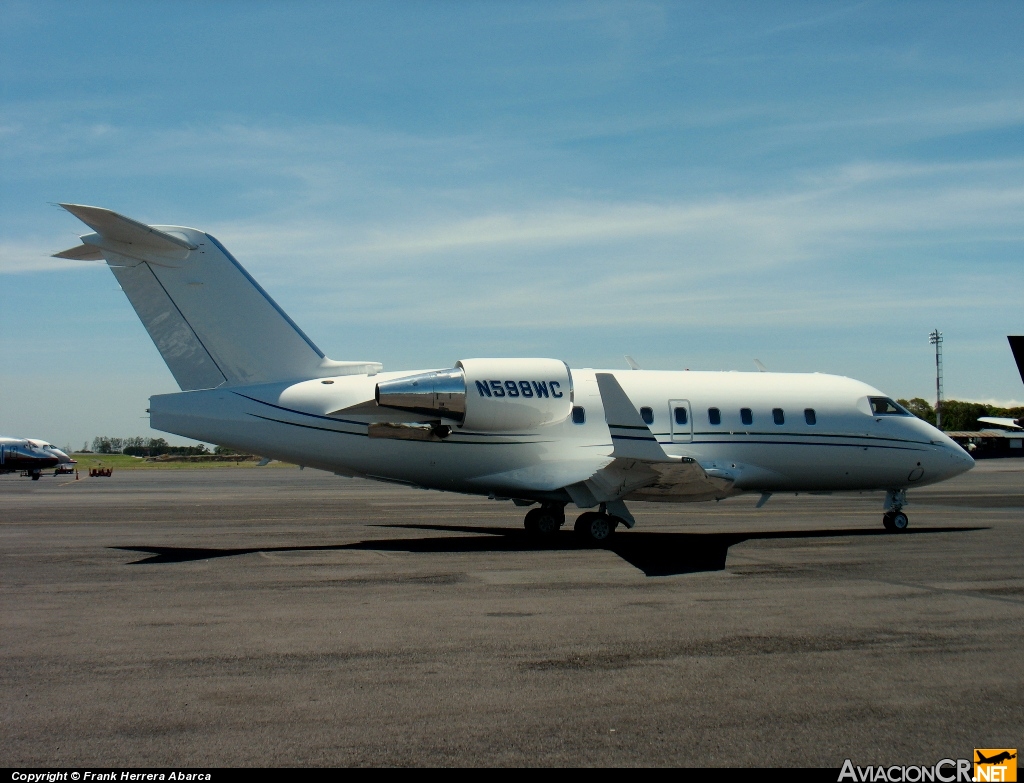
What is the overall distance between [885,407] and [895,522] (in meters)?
2.69

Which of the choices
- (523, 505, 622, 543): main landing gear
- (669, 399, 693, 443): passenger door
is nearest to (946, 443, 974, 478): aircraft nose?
(669, 399, 693, 443): passenger door

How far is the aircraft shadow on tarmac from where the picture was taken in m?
14.8

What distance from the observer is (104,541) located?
1756cm

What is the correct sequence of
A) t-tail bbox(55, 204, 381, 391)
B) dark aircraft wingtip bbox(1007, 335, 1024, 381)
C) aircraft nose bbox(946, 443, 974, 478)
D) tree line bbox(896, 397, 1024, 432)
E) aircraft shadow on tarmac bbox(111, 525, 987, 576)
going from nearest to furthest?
dark aircraft wingtip bbox(1007, 335, 1024, 381)
aircraft shadow on tarmac bbox(111, 525, 987, 576)
t-tail bbox(55, 204, 381, 391)
aircraft nose bbox(946, 443, 974, 478)
tree line bbox(896, 397, 1024, 432)

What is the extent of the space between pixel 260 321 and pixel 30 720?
470 inches

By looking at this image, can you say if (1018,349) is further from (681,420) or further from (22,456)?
(22,456)

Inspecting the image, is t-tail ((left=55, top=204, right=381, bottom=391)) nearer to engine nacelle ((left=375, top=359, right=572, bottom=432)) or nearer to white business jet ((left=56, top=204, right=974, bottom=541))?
white business jet ((left=56, top=204, right=974, bottom=541))

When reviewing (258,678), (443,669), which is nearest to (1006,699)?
(443,669)

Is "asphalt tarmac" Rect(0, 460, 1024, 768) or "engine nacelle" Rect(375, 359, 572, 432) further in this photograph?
"engine nacelle" Rect(375, 359, 572, 432)

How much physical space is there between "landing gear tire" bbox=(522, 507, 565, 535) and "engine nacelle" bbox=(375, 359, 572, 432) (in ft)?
6.92

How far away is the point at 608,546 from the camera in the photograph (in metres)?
17.2

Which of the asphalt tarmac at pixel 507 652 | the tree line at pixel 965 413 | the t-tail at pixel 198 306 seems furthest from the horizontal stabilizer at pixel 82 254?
the tree line at pixel 965 413

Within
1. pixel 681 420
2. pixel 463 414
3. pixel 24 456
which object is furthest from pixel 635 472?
pixel 24 456

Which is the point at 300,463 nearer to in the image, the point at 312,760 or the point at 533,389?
the point at 533,389
